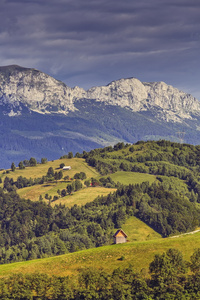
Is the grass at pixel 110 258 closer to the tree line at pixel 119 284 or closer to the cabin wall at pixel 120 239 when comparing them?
the tree line at pixel 119 284

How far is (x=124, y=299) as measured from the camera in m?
100

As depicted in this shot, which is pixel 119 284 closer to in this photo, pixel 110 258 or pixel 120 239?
pixel 110 258

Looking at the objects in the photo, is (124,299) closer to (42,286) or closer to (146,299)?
(146,299)

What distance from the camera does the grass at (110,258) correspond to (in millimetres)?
119875

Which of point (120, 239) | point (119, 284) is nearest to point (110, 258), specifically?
point (119, 284)

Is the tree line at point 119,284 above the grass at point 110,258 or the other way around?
the other way around

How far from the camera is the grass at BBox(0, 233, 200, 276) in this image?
119875 millimetres

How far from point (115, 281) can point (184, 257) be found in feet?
85.7

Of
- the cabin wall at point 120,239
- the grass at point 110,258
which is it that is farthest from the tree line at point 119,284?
the cabin wall at point 120,239

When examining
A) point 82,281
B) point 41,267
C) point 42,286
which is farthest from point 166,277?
point 41,267

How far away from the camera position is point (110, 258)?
126 m

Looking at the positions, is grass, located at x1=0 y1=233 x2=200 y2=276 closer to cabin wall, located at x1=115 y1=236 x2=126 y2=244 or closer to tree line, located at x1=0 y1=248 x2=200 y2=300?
tree line, located at x1=0 y1=248 x2=200 y2=300

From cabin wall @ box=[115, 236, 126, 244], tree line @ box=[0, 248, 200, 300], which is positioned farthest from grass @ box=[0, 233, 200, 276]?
cabin wall @ box=[115, 236, 126, 244]

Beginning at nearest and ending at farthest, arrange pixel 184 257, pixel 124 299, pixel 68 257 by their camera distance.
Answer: pixel 124 299 < pixel 184 257 < pixel 68 257
